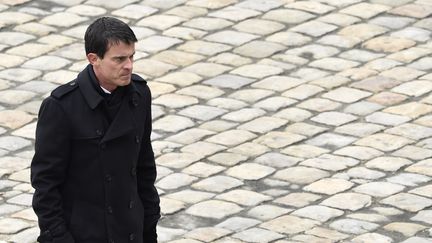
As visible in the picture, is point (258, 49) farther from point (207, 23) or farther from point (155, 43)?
point (155, 43)

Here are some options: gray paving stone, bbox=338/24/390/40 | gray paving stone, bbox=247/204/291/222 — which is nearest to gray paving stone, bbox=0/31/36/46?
gray paving stone, bbox=338/24/390/40

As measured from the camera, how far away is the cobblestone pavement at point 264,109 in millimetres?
8281

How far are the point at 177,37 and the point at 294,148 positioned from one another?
2.35 metres

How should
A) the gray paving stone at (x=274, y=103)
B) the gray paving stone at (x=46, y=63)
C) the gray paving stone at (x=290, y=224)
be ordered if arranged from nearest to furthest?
1. the gray paving stone at (x=290, y=224)
2. the gray paving stone at (x=274, y=103)
3. the gray paving stone at (x=46, y=63)

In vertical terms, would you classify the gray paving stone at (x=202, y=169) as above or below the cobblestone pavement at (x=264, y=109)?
below

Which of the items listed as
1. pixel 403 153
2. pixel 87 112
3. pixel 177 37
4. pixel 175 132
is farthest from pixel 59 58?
pixel 87 112

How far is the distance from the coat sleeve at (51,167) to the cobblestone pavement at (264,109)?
221cm

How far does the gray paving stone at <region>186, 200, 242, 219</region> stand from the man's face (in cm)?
269

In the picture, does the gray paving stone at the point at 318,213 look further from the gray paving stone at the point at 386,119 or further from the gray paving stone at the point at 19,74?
the gray paving stone at the point at 19,74

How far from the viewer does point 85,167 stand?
5.83 metres

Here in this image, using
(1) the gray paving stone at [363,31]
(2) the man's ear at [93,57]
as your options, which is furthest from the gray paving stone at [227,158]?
(2) the man's ear at [93,57]

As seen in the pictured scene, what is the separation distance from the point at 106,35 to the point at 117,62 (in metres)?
0.13

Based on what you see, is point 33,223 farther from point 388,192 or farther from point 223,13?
point 223,13

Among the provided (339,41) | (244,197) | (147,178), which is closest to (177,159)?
(244,197)
